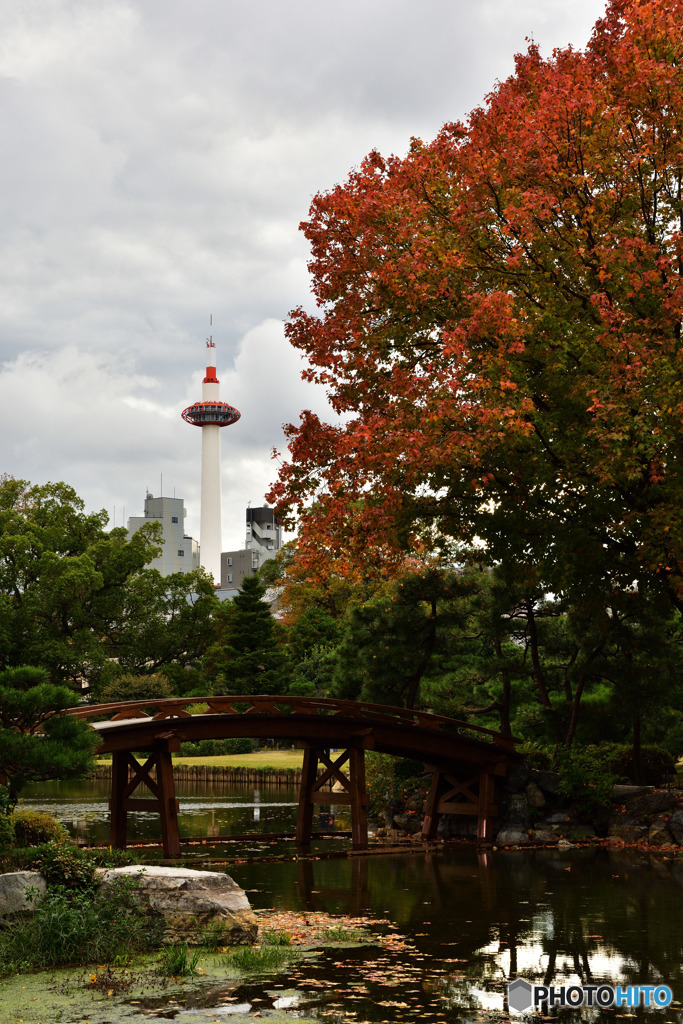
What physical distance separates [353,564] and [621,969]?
9432 mm

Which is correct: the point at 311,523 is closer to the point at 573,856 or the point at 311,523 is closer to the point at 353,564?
the point at 353,564

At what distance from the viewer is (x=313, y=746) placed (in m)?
25.7

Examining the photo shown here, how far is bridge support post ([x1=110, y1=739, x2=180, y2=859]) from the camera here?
2125cm

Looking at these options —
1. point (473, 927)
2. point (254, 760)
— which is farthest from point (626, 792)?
point (254, 760)

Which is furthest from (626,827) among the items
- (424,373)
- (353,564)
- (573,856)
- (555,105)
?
(555,105)

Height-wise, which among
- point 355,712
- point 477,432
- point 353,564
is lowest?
point 355,712

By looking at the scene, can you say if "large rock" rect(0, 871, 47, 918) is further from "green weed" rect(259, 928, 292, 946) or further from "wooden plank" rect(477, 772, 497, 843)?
"wooden plank" rect(477, 772, 497, 843)

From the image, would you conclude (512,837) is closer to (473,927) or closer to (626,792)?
(626,792)

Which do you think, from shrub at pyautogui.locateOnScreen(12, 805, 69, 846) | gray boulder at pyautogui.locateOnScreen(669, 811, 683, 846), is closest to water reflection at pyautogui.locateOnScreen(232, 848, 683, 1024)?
gray boulder at pyautogui.locateOnScreen(669, 811, 683, 846)

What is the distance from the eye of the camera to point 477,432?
650 inches

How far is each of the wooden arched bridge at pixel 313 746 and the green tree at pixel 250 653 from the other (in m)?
29.2

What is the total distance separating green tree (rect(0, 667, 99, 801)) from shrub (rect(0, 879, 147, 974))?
2355mm

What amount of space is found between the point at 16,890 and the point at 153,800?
10502 millimetres

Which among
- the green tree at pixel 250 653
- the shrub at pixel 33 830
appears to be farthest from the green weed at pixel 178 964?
the green tree at pixel 250 653
